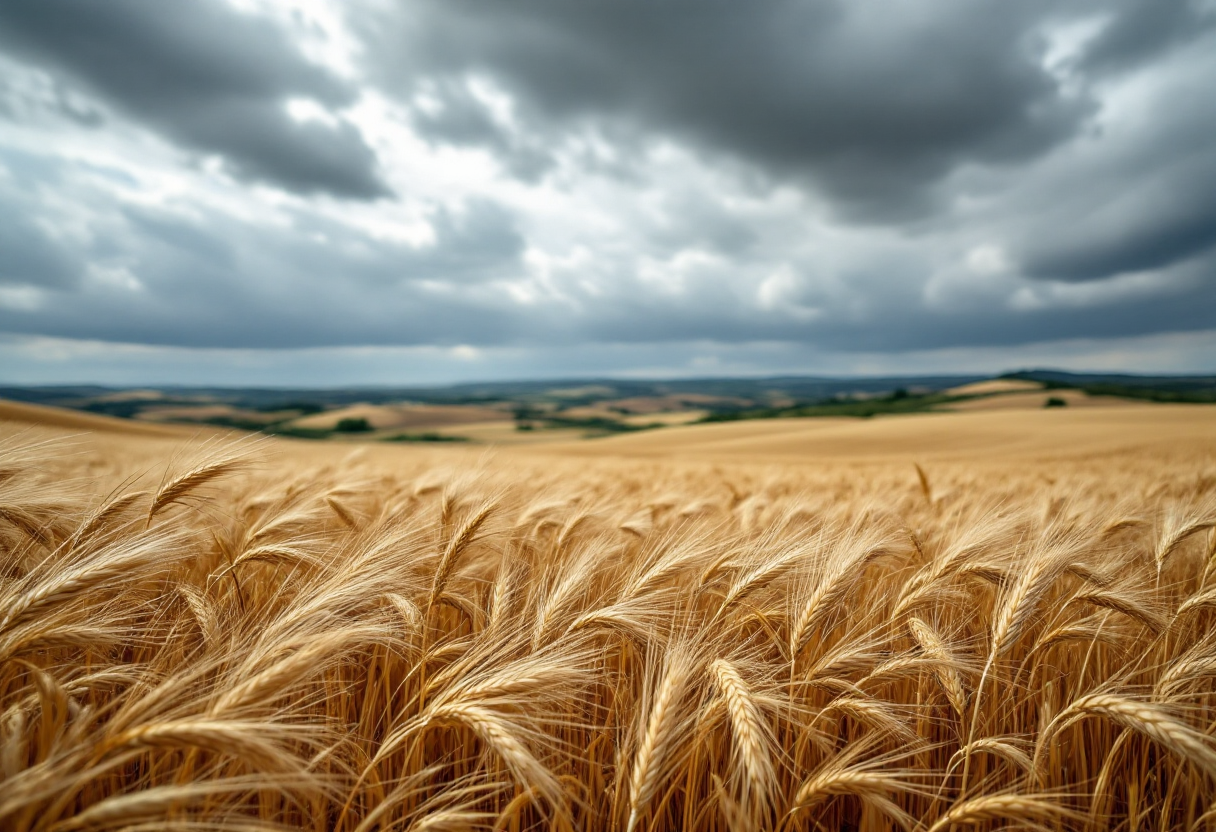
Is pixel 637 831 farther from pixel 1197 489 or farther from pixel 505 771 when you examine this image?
pixel 1197 489

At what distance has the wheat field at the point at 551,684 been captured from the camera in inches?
43.0

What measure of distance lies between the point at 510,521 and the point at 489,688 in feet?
6.00

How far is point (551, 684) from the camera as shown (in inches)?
49.8

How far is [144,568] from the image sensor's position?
4.92ft

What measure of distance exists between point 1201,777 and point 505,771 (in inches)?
79.5

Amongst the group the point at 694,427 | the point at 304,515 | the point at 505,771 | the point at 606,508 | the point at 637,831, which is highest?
the point at 304,515

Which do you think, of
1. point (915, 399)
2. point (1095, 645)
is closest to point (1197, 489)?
point (1095, 645)

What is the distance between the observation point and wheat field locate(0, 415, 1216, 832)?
43.0 inches

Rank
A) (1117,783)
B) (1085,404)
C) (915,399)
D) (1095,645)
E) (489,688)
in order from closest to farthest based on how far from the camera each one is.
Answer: (489,688) → (1117,783) → (1095,645) → (1085,404) → (915,399)

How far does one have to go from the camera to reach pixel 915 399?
186 feet

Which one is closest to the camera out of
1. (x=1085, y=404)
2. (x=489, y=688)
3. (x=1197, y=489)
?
(x=489, y=688)

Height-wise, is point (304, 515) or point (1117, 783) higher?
point (304, 515)

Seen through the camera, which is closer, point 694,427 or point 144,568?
point 144,568

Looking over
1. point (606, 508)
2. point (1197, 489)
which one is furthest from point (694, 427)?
point (606, 508)
